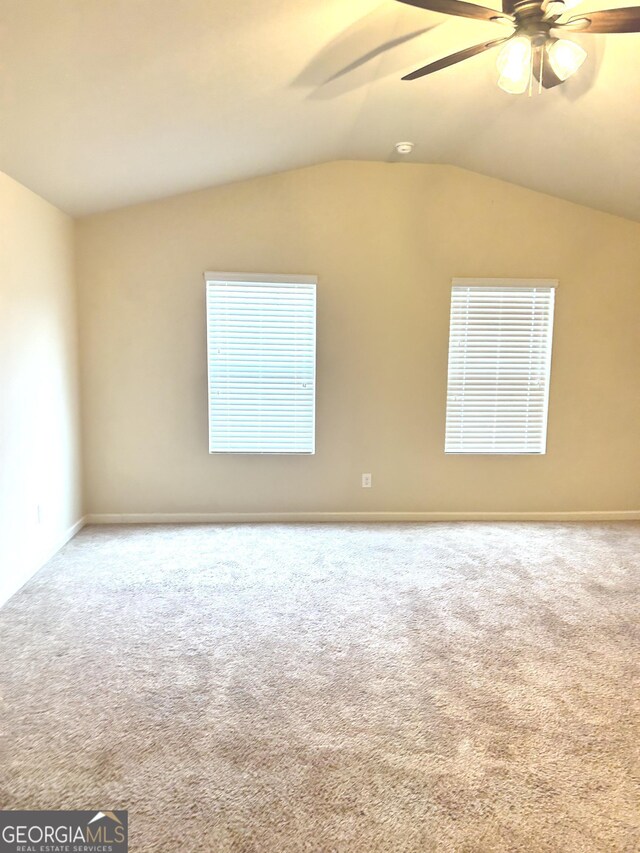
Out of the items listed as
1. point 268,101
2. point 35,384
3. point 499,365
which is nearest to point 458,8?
point 268,101

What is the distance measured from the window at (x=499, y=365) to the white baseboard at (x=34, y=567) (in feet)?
10.3

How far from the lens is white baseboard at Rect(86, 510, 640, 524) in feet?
14.0

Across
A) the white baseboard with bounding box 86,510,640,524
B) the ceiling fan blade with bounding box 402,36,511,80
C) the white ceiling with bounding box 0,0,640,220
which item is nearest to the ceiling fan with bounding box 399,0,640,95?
the ceiling fan blade with bounding box 402,36,511,80

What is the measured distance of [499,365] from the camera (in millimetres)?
4305

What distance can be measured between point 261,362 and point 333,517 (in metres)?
1.46

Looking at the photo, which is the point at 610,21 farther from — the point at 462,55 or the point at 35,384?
the point at 35,384

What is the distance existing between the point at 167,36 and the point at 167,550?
9.82ft

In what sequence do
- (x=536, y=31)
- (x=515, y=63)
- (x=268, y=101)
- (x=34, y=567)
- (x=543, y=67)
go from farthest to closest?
(x=34, y=567) < (x=268, y=101) < (x=543, y=67) < (x=515, y=63) < (x=536, y=31)

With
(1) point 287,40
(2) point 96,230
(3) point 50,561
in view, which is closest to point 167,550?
(3) point 50,561

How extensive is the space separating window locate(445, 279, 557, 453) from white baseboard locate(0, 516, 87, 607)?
3128 mm

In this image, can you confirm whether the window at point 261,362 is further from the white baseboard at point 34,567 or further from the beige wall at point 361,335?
the white baseboard at point 34,567

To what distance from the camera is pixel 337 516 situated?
14.3 ft

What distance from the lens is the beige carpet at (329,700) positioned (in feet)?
5.06

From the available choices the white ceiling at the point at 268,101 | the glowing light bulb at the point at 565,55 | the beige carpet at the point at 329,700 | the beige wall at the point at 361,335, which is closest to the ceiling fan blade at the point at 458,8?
the glowing light bulb at the point at 565,55
